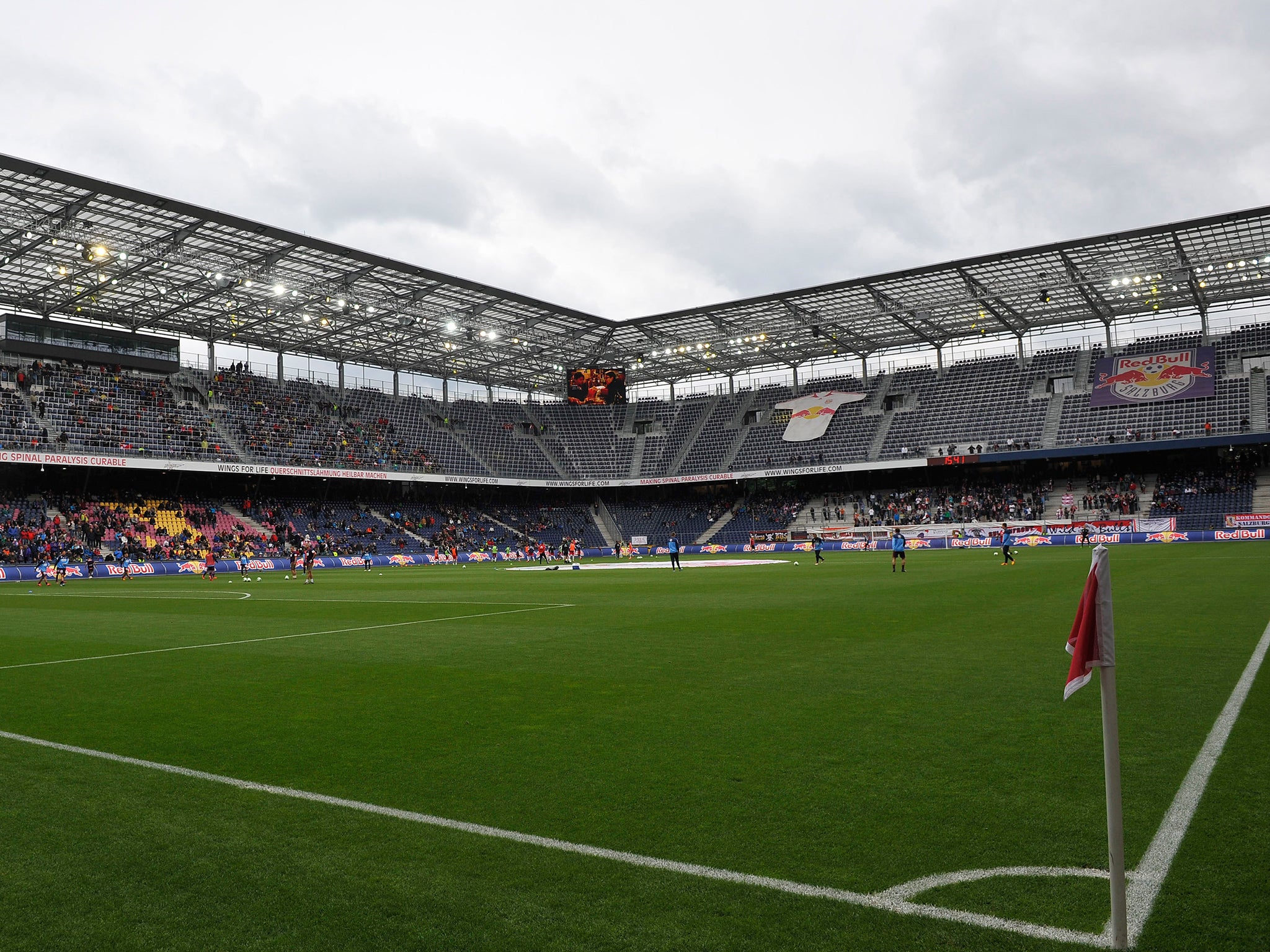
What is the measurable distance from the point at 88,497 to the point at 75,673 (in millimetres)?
47964

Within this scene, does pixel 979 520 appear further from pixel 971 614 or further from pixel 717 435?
pixel 971 614

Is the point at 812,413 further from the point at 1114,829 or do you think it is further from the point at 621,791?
the point at 1114,829

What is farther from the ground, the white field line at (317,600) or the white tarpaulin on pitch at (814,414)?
the white tarpaulin on pitch at (814,414)

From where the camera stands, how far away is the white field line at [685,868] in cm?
376

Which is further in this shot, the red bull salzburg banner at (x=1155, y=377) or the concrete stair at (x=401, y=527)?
the concrete stair at (x=401, y=527)

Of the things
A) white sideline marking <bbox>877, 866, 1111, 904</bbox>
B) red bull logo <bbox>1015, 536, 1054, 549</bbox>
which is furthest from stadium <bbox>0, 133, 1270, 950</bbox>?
red bull logo <bbox>1015, 536, 1054, 549</bbox>

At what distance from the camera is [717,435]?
78.8 meters

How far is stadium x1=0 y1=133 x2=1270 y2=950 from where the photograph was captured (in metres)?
4.32

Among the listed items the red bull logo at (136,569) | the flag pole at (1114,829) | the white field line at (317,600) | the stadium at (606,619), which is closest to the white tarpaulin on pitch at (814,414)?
the stadium at (606,619)

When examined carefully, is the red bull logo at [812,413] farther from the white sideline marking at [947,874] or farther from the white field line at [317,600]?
the white sideline marking at [947,874]

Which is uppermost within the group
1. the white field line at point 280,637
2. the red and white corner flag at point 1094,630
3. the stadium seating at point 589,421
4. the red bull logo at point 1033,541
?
Answer: the stadium seating at point 589,421

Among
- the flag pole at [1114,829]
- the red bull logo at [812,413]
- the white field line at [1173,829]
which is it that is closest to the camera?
the flag pole at [1114,829]

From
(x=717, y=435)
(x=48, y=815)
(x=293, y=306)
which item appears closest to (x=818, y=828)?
(x=48, y=815)

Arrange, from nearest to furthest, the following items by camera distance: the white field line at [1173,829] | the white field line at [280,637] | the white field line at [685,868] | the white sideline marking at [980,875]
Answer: the white field line at [685,868] → the white field line at [1173,829] → the white sideline marking at [980,875] → the white field line at [280,637]
